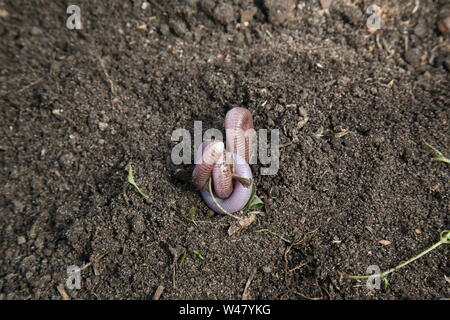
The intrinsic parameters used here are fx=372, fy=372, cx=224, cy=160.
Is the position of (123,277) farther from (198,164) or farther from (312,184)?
(312,184)

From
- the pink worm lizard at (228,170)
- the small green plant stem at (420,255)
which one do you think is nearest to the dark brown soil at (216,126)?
the small green plant stem at (420,255)

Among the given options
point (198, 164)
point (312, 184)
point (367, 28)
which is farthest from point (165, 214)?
point (367, 28)

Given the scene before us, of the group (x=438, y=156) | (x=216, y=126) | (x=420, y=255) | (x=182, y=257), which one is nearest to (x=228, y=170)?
(x=216, y=126)

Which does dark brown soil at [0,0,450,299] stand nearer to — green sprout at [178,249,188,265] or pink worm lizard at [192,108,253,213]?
green sprout at [178,249,188,265]

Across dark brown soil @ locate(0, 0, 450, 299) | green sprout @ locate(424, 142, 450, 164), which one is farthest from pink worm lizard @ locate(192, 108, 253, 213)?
green sprout @ locate(424, 142, 450, 164)

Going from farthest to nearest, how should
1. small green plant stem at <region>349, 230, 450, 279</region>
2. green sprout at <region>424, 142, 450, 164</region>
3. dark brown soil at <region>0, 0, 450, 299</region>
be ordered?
green sprout at <region>424, 142, 450, 164</region>, dark brown soil at <region>0, 0, 450, 299</region>, small green plant stem at <region>349, 230, 450, 279</region>

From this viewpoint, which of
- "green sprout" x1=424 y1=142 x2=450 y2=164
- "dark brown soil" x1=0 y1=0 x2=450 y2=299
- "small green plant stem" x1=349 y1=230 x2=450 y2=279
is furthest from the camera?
"green sprout" x1=424 y1=142 x2=450 y2=164

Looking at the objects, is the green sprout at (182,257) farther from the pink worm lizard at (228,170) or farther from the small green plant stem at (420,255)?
the small green plant stem at (420,255)
